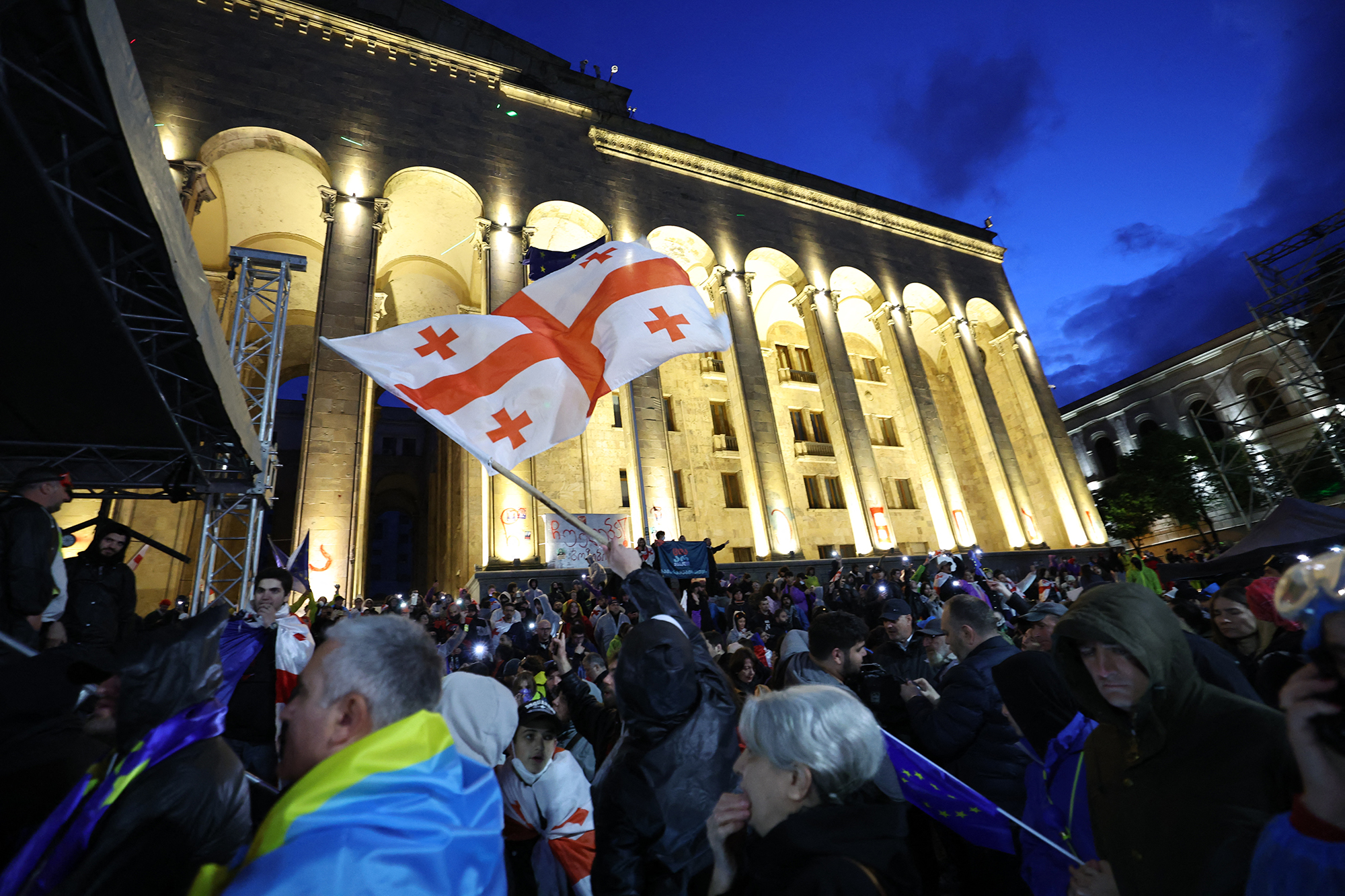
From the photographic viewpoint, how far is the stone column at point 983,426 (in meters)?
25.0

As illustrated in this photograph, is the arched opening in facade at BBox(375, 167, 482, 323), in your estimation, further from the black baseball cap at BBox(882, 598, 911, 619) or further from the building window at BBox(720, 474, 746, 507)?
the black baseball cap at BBox(882, 598, 911, 619)

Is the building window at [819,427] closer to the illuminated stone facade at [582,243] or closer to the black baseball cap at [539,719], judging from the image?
the illuminated stone facade at [582,243]

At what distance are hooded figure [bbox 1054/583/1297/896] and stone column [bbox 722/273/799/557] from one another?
1739cm

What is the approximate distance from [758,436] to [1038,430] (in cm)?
1468

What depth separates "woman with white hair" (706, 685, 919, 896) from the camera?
1438mm

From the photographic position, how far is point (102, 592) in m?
5.11

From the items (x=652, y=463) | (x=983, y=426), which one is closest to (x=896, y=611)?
(x=652, y=463)

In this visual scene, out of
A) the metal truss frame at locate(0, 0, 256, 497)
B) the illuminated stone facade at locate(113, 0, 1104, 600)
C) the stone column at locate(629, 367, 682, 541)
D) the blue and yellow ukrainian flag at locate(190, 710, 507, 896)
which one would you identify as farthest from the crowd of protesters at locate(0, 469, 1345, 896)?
the stone column at locate(629, 367, 682, 541)

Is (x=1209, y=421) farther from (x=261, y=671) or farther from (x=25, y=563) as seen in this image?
(x=25, y=563)

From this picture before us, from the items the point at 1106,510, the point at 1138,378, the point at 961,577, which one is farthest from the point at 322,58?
the point at 1138,378

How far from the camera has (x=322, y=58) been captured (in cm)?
1881

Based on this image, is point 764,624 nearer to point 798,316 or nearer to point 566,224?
point 566,224

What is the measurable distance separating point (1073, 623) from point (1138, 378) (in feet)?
149

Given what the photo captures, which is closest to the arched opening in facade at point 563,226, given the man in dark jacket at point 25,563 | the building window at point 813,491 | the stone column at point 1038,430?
the building window at point 813,491
